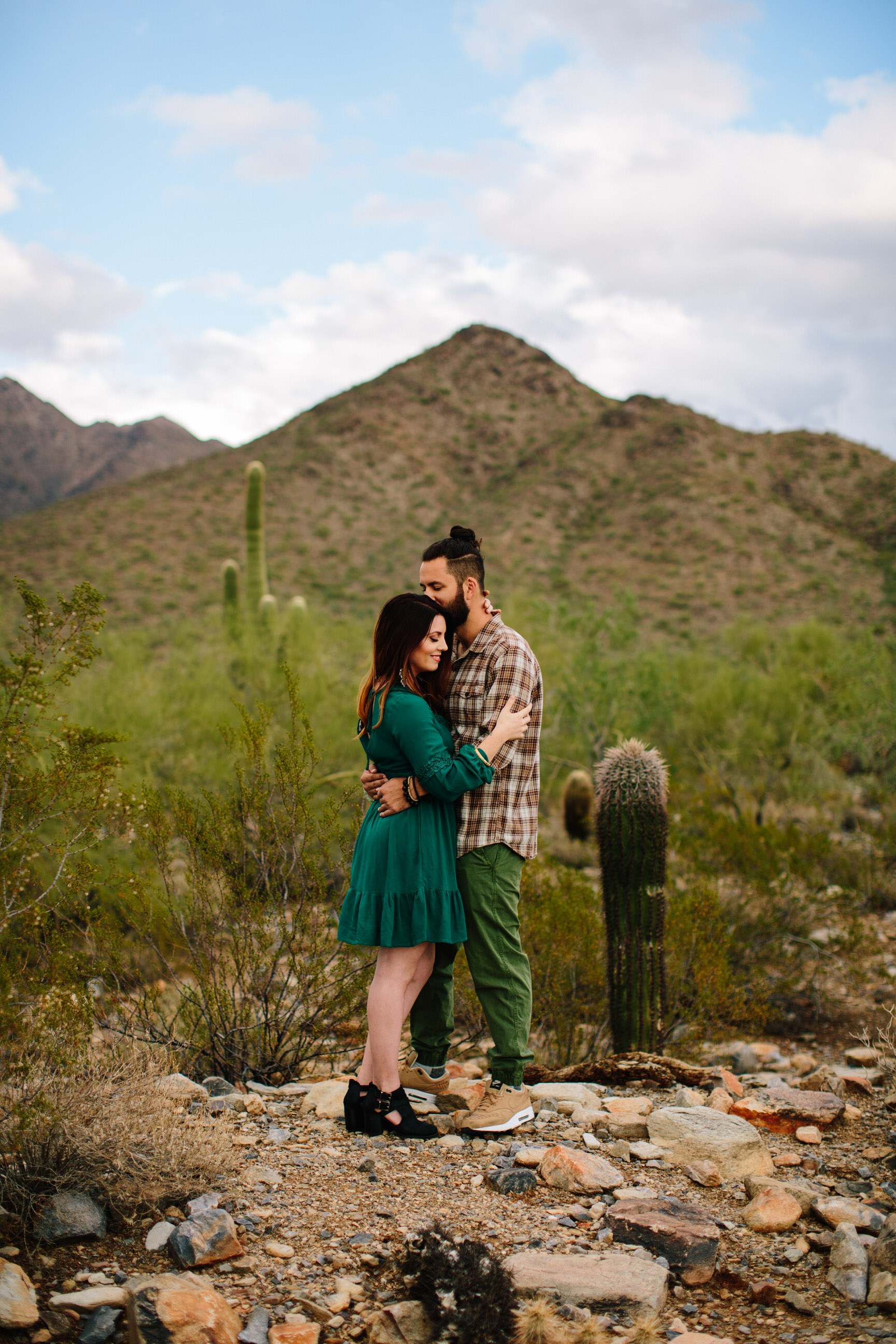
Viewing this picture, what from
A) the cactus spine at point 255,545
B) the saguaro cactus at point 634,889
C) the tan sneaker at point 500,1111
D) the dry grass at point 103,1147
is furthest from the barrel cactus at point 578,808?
the dry grass at point 103,1147

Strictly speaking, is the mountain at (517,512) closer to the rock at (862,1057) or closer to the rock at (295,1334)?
the rock at (862,1057)

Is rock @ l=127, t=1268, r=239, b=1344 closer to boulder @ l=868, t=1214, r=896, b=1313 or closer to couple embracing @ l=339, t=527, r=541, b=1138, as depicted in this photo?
couple embracing @ l=339, t=527, r=541, b=1138

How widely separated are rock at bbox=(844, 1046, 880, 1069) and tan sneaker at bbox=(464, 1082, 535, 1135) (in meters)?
2.87

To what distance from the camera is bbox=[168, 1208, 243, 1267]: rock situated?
8.79ft

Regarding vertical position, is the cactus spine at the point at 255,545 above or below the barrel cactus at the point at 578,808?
above

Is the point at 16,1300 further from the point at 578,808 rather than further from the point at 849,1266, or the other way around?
the point at 578,808

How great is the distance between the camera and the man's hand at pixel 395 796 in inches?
138

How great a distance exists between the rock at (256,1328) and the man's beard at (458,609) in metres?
2.31

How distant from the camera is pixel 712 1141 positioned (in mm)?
3521

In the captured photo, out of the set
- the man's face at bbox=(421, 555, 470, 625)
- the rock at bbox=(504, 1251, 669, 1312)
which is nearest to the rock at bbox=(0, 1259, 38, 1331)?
the rock at bbox=(504, 1251, 669, 1312)

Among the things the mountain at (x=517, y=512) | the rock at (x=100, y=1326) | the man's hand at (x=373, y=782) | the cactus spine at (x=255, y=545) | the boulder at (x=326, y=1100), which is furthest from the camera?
the mountain at (x=517, y=512)

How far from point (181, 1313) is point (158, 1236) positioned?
18.6 inches

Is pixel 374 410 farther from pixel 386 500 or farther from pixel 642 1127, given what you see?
pixel 642 1127

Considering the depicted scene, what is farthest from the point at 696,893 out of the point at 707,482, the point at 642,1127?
the point at 707,482
